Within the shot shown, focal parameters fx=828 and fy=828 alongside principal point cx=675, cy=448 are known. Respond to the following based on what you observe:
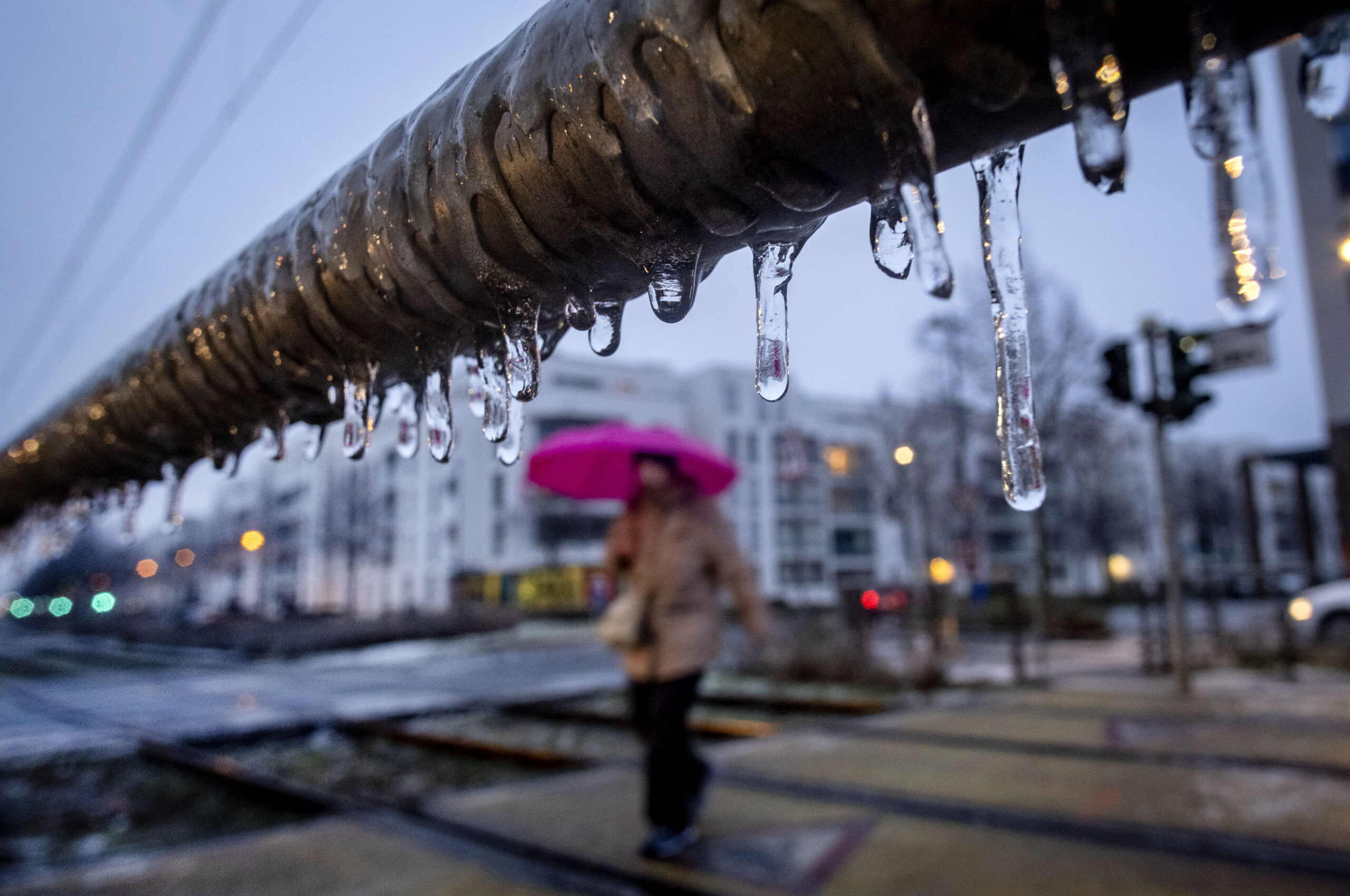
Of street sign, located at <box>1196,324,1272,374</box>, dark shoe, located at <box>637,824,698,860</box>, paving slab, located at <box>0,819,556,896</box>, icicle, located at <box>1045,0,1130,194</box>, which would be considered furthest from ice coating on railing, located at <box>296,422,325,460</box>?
street sign, located at <box>1196,324,1272,374</box>

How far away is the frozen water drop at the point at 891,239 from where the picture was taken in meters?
0.63

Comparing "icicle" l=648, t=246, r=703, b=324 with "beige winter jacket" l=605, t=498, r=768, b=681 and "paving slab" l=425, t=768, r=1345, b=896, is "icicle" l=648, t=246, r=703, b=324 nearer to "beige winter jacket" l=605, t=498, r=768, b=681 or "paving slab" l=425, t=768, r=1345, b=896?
"paving slab" l=425, t=768, r=1345, b=896

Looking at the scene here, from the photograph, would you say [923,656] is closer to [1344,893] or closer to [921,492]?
[1344,893]

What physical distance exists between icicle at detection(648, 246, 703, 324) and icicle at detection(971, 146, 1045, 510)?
0.80 ft

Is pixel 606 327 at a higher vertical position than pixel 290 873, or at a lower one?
higher

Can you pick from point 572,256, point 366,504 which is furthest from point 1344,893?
point 366,504

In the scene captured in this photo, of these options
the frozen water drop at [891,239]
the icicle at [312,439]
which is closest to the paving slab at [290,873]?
the icicle at [312,439]

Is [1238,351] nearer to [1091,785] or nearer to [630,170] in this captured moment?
[1091,785]

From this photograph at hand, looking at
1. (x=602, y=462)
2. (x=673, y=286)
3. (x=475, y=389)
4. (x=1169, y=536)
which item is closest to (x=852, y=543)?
(x=1169, y=536)

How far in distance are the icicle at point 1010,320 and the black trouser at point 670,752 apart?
304cm

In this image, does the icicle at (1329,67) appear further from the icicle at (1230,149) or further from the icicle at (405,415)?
the icicle at (405,415)

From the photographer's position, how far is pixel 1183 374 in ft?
26.2

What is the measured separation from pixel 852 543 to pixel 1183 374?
2098 inches

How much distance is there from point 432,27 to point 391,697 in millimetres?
10147
